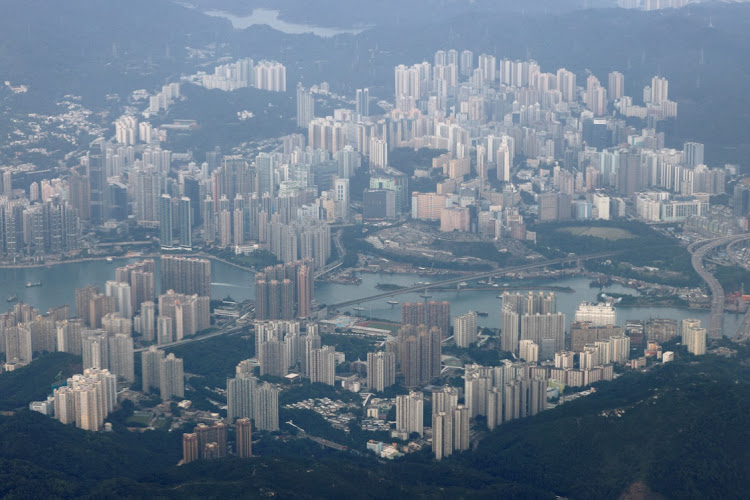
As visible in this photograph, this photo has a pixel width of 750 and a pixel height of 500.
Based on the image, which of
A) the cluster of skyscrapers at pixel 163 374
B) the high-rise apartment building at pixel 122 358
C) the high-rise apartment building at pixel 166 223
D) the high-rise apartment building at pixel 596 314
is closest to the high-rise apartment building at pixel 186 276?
the high-rise apartment building at pixel 166 223

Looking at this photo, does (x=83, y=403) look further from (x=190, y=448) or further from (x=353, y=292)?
(x=353, y=292)

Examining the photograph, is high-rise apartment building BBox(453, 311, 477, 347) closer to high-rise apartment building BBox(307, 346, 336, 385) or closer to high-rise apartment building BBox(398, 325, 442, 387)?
high-rise apartment building BBox(398, 325, 442, 387)

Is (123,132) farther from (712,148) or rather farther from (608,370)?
(608,370)

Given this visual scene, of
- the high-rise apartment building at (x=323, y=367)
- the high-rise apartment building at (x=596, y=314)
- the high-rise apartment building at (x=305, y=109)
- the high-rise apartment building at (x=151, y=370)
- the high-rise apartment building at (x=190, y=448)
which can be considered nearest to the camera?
the high-rise apartment building at (x=190, y=448)

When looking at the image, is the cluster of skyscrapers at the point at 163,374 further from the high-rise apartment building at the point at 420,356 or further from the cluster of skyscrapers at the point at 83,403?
the high-rise apartment building at the point at 420,356

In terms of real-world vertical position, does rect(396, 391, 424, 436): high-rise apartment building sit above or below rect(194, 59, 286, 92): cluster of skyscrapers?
below

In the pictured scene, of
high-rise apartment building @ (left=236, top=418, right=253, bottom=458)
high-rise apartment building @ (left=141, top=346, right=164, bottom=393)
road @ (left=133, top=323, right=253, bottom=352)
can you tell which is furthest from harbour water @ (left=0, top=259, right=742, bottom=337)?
high-rise apartment building @ (left=236, top=418, right=253, bottom=458)
